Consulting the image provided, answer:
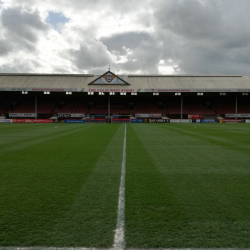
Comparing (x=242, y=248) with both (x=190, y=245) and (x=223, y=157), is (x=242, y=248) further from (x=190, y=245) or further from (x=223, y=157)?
(x=223, y=157)

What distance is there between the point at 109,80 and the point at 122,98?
6891mm

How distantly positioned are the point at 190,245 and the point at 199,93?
50743mm

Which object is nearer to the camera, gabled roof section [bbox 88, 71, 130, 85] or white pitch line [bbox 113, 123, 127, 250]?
white pitch line [bbox 113, 123, 127, 250]

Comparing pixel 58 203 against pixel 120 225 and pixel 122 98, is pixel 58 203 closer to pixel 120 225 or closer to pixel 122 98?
pixel 120 225

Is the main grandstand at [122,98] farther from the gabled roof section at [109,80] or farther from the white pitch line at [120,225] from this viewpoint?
the white pitch line at [120,225]

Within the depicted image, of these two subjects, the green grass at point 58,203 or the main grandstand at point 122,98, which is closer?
the green grass at point 58,203

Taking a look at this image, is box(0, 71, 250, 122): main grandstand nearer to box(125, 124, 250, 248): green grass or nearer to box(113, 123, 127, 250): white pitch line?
box(125, 124, 250, 248): green grass

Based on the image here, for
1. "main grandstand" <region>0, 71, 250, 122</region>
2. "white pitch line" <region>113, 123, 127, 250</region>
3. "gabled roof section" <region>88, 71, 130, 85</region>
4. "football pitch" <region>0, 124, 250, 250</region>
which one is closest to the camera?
"white pitch line" <region>113, 123, 127, 250</region>

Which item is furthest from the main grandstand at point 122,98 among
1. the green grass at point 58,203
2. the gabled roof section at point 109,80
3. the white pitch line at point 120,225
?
the white pitch line at point 120,225

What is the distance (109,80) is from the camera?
55344mm

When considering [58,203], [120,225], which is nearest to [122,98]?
[58,203]

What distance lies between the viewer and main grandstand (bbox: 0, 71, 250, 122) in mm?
49938

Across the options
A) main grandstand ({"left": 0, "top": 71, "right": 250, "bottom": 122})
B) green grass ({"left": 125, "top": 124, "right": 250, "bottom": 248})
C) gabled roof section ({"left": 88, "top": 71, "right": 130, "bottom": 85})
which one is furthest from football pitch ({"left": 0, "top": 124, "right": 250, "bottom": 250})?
gabled roof section ({"left": 88, "top": 71, "right": 130, "bottom": 85})

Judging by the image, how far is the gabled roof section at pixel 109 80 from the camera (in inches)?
2162
